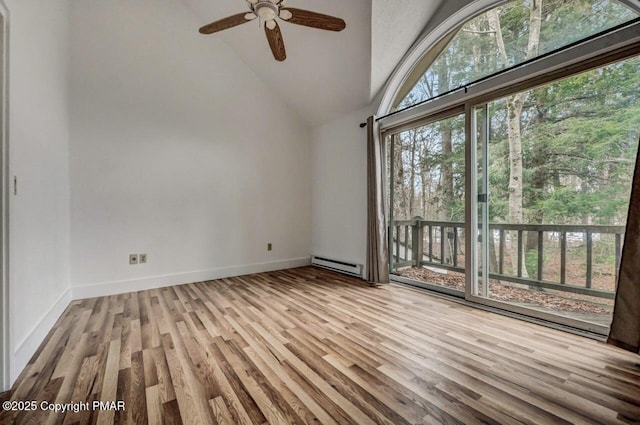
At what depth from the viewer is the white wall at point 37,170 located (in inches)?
62.8

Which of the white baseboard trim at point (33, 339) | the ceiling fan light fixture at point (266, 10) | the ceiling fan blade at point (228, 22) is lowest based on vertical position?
the white baseboard trim at point (33, 339)

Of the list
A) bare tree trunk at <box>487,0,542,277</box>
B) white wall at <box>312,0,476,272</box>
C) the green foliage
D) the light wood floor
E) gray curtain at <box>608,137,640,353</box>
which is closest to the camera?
the light wood floor

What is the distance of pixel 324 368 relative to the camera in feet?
5.37

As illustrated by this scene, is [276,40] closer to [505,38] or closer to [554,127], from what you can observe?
[505,38]

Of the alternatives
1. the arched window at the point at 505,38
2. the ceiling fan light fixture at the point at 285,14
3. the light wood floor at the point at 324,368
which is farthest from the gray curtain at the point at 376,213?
the ceiling fan light fixture at the point at 285,14

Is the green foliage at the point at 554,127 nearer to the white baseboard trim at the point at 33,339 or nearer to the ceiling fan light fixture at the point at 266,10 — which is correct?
the ceiling fan light fixture at the point at 266,10

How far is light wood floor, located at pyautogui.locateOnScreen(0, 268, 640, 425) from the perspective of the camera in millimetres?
1278

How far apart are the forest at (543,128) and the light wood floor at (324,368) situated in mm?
922

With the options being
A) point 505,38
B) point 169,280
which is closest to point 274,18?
point 505,38

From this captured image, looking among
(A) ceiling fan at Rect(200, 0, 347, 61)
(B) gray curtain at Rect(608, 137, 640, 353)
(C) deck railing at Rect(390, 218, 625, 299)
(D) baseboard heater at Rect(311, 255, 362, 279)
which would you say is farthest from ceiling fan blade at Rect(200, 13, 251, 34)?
(D) baseboard heater at Rect(311, 255, 362, 279)

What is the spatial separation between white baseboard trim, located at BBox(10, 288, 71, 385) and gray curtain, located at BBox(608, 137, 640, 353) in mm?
3610

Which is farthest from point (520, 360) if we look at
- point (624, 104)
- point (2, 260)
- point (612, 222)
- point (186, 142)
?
point (186, 142)

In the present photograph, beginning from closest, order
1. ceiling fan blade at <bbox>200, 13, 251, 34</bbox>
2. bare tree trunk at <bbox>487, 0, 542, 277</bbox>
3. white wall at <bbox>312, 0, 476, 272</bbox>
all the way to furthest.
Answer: ceiling fan blade at <bbox>200, 13, 251, 34</bbox>
bare tree trunk at <bbox>487, 0, 542, 277</bbox>
white wall at <bbox>312, 0, 476, 272</bbox>

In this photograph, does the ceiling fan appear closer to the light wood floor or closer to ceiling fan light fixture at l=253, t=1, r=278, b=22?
ceiling fan light fixture at l=253, t=1, r=278, b=22
